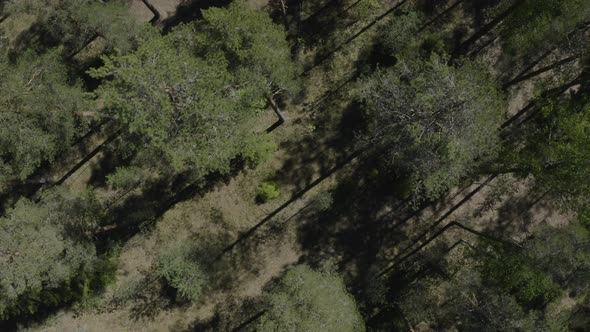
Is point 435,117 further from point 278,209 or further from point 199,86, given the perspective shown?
point 199,86

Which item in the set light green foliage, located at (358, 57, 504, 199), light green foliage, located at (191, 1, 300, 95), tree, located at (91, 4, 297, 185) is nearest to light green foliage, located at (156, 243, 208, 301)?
tree, located at (91, 4, 297, 185)

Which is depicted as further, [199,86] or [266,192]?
[266,192]

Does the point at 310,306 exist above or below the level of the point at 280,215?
below

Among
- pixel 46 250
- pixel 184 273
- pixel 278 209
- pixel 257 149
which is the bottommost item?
pixel 278 209

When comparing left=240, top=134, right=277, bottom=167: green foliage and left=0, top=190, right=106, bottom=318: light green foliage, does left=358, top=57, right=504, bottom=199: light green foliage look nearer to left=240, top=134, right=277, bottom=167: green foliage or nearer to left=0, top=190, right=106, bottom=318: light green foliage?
left=240, top=134, right=277, bottom=167: green foliage

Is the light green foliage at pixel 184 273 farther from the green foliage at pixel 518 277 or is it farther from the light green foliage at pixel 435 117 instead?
the green foliage at pixel 518 277

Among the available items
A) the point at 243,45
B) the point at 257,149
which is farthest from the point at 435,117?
the point at 243,45

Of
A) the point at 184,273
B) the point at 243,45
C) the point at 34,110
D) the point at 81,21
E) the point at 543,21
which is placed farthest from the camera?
the point at 81,21
